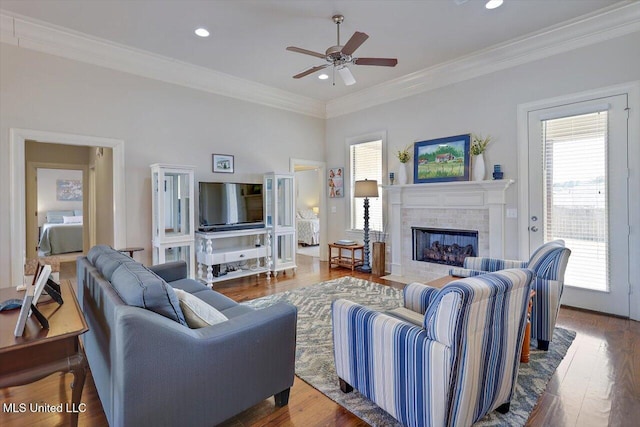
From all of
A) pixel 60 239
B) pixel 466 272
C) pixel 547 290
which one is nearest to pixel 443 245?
pixel 466 272

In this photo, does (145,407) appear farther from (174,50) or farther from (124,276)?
(174,50)

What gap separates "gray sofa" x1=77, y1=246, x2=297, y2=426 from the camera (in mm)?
1377

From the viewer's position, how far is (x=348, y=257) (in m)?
6.24

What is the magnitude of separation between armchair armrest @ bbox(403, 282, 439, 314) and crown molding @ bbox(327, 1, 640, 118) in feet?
11.3

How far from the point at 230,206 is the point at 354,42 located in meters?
3.13

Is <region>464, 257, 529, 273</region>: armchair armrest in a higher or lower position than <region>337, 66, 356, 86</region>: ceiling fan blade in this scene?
lower

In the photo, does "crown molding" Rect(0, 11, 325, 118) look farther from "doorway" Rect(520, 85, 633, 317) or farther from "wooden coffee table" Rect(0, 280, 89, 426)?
"doorway" Rect(520, 85, 633, 317)

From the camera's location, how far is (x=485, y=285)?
148 centimetres

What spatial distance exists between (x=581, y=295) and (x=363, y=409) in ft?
10.7

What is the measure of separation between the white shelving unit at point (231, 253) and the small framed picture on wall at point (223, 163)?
1.05 metres

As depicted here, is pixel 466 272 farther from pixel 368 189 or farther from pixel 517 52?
pixel 517 52

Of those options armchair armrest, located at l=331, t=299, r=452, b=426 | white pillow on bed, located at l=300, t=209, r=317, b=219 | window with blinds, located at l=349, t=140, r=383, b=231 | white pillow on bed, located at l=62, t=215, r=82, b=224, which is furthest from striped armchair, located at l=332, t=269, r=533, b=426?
white pillow on bed, located at l=62, t=215, r=82, b=224

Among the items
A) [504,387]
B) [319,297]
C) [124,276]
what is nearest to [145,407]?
[124,276]

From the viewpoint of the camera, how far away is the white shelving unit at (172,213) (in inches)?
169
